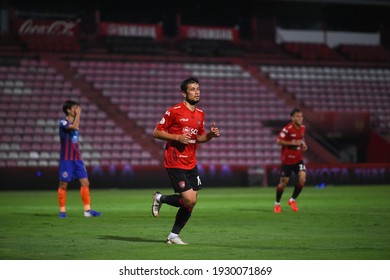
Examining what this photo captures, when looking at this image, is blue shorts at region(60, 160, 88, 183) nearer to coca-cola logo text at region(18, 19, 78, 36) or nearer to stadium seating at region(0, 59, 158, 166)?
stadium seating at region(0, 59, 158, 166)

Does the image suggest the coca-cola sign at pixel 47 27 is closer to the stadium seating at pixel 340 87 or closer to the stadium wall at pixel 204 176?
the stadium seating at pixel 340 87

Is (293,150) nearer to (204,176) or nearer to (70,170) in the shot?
(70,170)

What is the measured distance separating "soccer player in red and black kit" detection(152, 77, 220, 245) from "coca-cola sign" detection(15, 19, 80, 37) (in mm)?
30663

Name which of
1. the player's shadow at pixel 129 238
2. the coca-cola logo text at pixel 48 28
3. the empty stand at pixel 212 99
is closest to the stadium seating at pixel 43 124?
the empty stand at pixel 212 99

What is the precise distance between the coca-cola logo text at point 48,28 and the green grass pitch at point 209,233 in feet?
72.0

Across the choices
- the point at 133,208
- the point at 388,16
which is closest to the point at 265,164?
the point at 133,208

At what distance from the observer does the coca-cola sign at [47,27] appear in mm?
40594

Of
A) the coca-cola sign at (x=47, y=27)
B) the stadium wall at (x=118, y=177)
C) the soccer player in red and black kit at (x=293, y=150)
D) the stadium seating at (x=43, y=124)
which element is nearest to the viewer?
the soccer player in red and black kit at (x=293, y=150)

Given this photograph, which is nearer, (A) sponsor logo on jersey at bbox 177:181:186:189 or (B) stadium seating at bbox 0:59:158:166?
(A) sponsor logo on jersey at bbox 177:181:186:189

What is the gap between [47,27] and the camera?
40.8 metres

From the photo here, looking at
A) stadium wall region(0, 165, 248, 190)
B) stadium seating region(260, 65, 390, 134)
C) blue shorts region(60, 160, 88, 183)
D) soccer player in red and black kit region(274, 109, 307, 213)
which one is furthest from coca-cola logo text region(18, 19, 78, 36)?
blue shorts region(60, 160, 88, 183)

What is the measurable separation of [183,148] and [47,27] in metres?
31.0

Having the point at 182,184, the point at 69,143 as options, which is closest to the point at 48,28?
the point at 69,143

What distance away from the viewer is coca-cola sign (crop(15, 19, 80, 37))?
4059 centimetres
